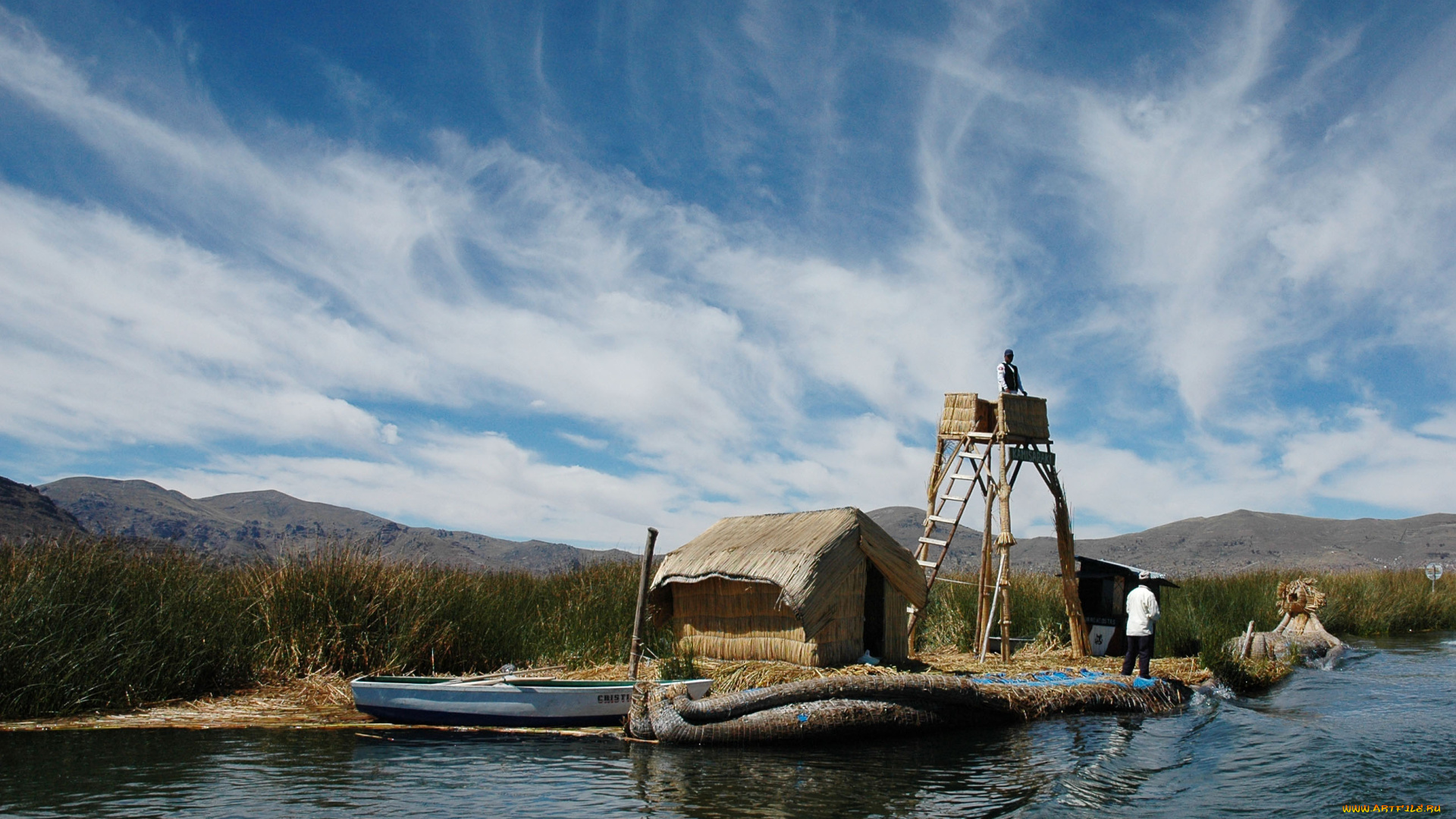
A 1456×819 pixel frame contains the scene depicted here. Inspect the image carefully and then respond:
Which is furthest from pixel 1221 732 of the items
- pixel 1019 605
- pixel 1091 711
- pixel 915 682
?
pixel 1019 605

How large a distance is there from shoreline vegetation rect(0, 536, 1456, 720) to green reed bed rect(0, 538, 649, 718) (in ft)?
0.07

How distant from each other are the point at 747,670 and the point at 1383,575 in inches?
1108

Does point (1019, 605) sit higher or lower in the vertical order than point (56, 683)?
higher

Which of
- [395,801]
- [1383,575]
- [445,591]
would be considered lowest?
[395,801]

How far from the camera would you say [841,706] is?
10.8 m

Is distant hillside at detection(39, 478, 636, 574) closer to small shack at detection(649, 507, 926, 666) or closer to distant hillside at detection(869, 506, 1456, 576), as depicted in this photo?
distant hillside at detection(869, 506, 1456, 576)

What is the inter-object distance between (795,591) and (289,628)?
25.4ft

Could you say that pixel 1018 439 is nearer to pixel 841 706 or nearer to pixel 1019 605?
pixel 1019 605

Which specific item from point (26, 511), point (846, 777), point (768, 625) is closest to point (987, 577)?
point (768, 625)

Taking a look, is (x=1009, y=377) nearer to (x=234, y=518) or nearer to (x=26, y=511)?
(x=26, y=511)

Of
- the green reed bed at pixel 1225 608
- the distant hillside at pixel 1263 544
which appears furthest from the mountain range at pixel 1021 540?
the green reed bed at pixel 1225 608

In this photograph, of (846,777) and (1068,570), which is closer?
(846,777)

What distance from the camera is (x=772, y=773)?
366 inches

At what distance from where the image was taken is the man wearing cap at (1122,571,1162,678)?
13492 mm
